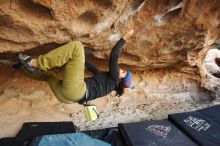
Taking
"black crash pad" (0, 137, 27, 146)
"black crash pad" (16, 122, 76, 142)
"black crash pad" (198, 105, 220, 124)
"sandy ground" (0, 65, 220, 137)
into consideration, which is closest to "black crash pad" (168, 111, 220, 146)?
"black crash pad" (198, 105, 220, 124)

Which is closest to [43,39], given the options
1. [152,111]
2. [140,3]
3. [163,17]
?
[140,3]

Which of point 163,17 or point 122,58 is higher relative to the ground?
point 163,17

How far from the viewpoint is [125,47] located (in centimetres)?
437

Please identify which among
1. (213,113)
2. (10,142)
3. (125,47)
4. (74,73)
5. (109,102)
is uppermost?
(125,47)

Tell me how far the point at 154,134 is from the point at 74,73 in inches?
66.5

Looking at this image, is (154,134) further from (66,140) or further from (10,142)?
(10,142)

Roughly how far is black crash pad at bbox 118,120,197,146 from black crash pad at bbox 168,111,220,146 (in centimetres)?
10

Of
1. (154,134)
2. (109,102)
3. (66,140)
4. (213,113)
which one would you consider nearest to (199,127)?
(213,113)

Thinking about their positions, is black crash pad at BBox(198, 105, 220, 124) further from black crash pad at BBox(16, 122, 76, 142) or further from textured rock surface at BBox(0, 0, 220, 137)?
black crash pad at BBox(16, 122, 76, 142)

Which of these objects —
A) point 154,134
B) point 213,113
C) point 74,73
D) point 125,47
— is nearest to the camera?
point 74,73

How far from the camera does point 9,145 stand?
370 centimetres

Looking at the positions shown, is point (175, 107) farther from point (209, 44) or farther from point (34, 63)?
point (34, 63)

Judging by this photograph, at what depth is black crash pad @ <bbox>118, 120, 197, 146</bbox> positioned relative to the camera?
3.86 m

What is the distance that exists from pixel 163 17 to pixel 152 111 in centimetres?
179
